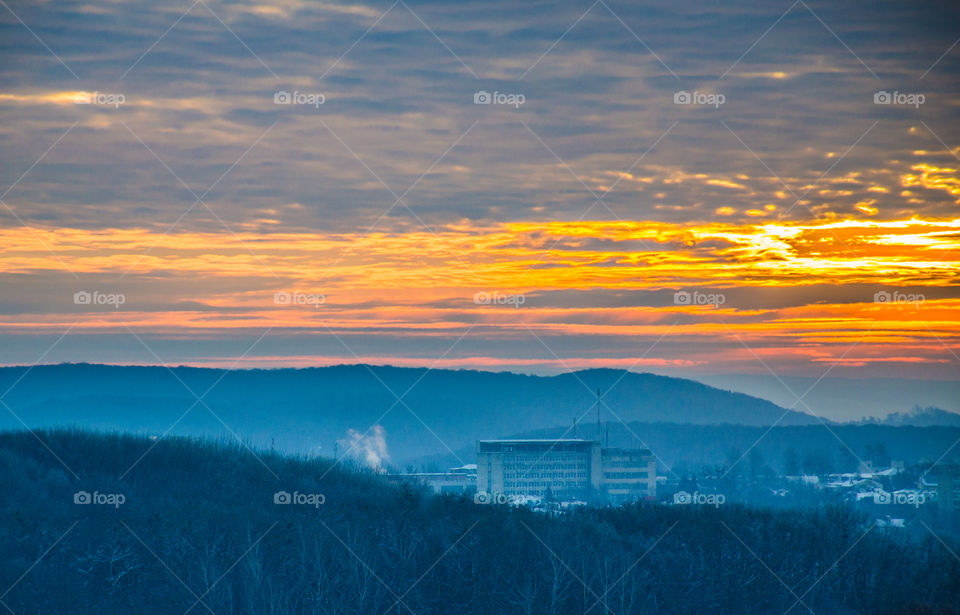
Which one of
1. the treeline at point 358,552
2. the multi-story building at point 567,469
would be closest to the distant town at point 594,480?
the multi-story building at point 567,469

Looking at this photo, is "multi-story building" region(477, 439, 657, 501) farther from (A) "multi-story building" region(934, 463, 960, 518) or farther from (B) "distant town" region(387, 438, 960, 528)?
(A) "multi-story building" region(934, 463, 960, 518)

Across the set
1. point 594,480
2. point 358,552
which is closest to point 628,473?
point 594,480

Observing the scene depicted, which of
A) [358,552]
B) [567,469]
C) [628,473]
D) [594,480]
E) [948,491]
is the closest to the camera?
[358,552]

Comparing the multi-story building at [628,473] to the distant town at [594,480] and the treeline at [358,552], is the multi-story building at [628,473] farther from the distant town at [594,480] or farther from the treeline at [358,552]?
the treeline at [358,552]

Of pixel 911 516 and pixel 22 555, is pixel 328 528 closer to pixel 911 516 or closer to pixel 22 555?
pixel 22 555

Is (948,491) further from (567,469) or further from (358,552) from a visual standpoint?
(358,552)
